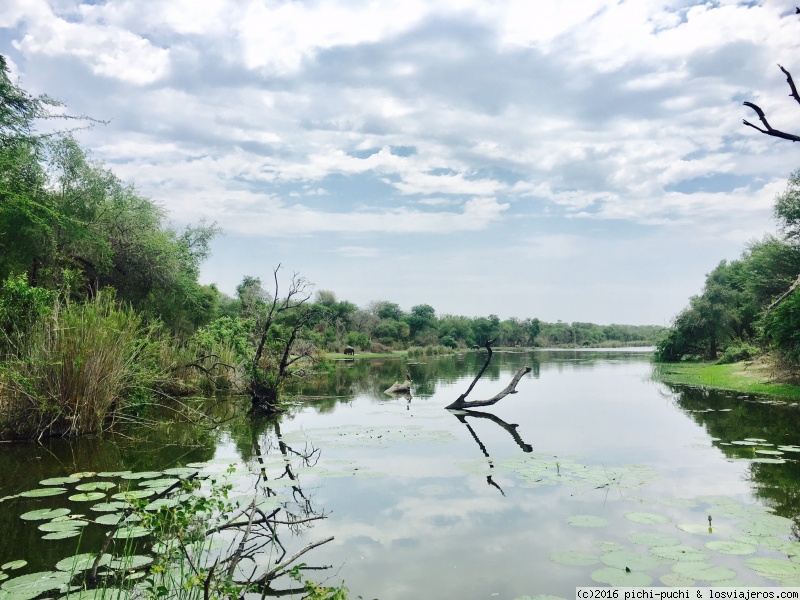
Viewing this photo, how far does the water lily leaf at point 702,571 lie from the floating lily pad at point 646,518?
1048 mm

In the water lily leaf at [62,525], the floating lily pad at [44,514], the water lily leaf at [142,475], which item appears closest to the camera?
the water lily leaf at [62,525]

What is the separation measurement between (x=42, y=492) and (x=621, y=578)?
5.69m

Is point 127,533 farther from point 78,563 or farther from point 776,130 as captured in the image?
point 776,130

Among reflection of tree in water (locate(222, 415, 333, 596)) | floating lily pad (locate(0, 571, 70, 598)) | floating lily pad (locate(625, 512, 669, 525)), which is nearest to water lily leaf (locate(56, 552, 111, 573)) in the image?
floating lily pad (locate(0, 571, 70, 598))

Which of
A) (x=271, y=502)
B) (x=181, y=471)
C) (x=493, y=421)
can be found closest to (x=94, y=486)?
(x=181, y=471)

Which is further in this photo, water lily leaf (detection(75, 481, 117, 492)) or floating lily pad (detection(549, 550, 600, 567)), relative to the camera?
water lily leaf (detection(75, 481, 117, 492))

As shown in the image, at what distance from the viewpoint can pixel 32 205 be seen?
553 inches

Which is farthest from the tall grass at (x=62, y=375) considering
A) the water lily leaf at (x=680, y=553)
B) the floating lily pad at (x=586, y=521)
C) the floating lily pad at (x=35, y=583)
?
the water lily leaf at (x=680, y=553)

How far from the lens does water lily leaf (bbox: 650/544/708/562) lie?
433 centimetres

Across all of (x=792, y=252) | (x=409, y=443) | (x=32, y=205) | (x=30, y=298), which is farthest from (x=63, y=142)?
(x=792, y=252)

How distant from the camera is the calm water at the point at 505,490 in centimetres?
434

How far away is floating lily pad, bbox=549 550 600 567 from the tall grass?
7843 millimetres

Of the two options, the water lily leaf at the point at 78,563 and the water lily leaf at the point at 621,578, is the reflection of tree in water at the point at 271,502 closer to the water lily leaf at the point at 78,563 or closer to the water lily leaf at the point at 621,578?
the water lily leaf at the point at 78,563

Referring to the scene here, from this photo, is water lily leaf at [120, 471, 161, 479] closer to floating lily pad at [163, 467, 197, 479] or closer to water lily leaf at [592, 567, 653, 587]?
floating lily pad at [163, 467, 197, 479]
